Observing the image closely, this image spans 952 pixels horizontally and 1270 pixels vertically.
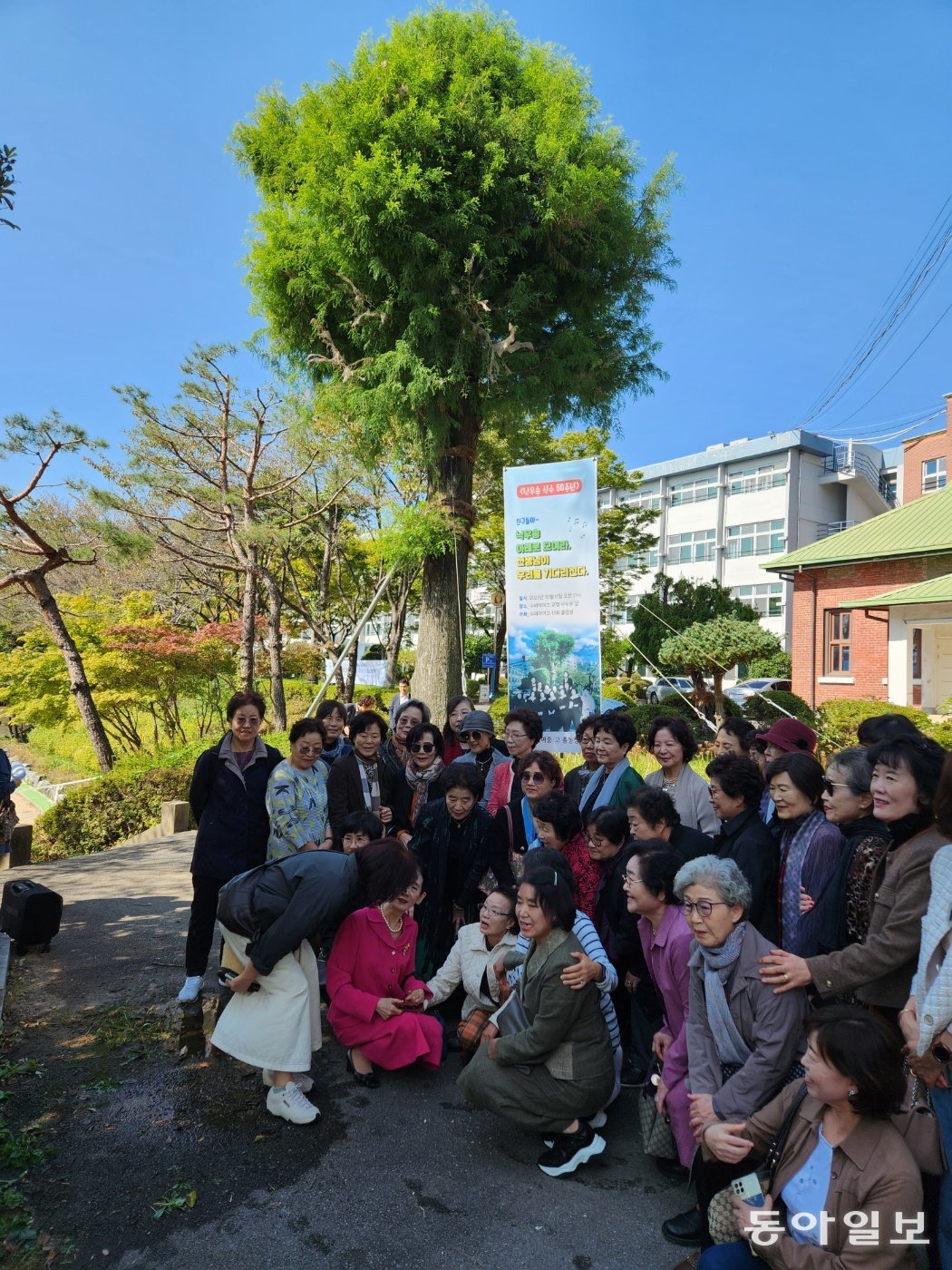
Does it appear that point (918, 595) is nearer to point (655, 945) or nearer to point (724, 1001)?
point (655, 945)

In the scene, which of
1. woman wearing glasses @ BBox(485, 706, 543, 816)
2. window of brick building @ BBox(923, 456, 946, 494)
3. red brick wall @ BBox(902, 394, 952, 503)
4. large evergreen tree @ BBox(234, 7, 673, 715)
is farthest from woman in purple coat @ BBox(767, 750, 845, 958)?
window of brick building @ BBox(923, 456, 946, 494)

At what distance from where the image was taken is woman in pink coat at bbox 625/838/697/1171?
110 inches

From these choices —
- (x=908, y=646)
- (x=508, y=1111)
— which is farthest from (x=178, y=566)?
(x=508, y=1111)

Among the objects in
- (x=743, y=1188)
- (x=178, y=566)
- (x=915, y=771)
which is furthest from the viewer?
(x=178, y=566)

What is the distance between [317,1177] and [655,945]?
153 centimetres

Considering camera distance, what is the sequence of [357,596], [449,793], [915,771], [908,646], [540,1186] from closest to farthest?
[915,771] < [540,1186] < [449,793] < [908,646] < [357,596]

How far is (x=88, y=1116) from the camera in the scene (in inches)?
125

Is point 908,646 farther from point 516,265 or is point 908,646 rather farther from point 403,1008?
point 403,1008

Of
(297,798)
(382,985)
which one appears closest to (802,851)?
(382,985)

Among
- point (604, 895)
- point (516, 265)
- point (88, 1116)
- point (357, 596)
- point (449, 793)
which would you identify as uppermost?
point (516, 265)

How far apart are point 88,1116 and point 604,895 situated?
2.43 metres

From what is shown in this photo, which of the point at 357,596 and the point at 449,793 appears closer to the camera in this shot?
the point at 449,793

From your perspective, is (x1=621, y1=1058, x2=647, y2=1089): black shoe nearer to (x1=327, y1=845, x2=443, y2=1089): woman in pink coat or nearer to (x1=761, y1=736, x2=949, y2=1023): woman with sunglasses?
(x1=327, y1=845, x2=443, y2=1089): woman in pink coat

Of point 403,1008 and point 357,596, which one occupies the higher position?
point 357,596
